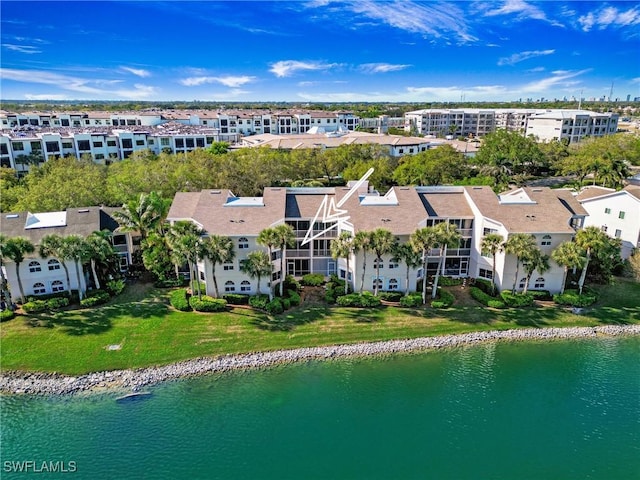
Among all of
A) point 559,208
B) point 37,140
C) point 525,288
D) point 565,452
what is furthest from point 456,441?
point 37,140

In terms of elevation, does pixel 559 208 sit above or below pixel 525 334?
above

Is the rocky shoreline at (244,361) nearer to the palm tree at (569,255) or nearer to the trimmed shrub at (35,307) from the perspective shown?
the palm tree at (569,255)

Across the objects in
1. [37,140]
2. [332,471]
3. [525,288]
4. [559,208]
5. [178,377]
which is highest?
[37,140]

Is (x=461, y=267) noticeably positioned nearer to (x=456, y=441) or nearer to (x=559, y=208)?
(x=559, y=208)

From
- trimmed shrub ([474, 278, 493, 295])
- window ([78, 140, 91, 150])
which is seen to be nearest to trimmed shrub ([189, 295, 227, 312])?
trimmed shrub ([474, 278, 493, 295])

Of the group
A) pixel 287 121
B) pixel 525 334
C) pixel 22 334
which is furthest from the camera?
pixel 287 121

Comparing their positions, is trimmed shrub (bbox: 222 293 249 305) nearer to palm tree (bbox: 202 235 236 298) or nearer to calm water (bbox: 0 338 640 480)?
palm tree (bbox: 202 235 236 298)

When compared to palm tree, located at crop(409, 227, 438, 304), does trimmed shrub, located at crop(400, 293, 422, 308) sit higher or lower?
lower
